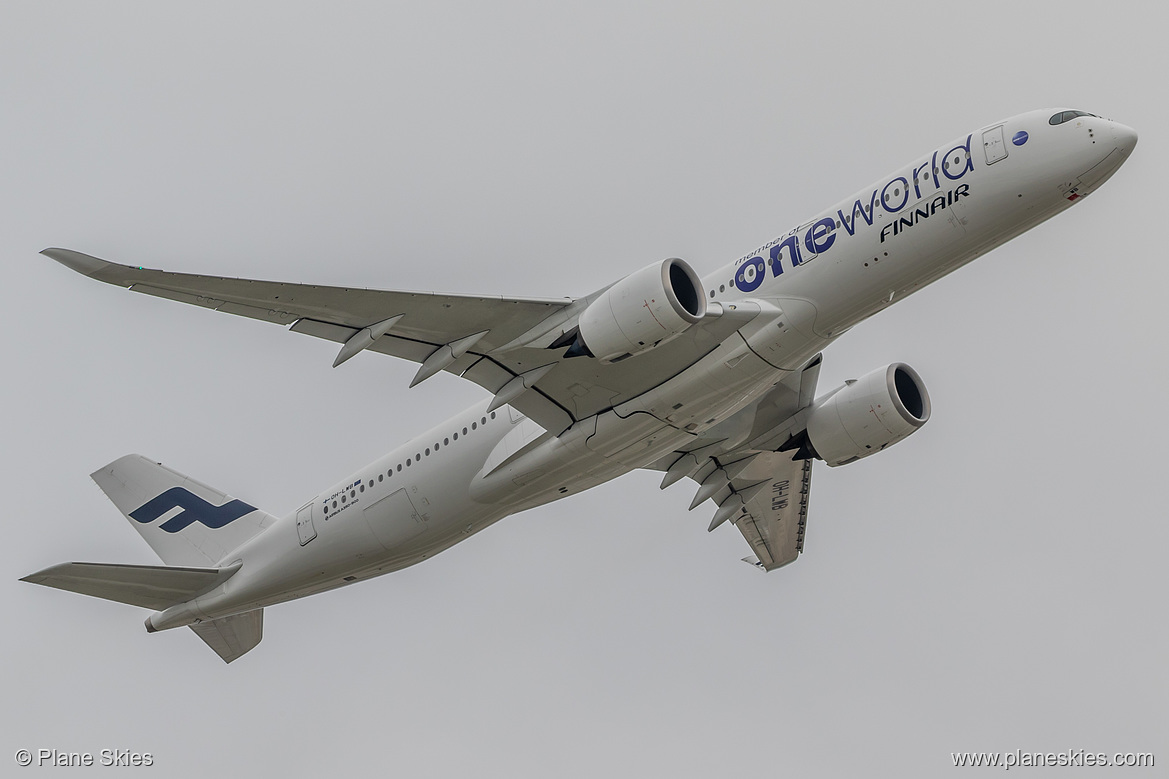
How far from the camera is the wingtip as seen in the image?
16.7m

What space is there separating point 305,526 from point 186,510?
550 cm

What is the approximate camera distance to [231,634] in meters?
30.4

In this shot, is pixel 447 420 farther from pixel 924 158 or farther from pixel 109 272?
pixel 924 158

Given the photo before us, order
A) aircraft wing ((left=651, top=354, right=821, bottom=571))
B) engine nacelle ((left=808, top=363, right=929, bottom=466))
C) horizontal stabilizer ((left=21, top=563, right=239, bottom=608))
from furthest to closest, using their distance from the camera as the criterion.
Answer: aircraft wing ((left=651, top=354, right=821, bottom=571)) → engine nacelle ((left=808, top=363, right=929, bottom=466)) → horizontal stabilizer ((left=21, top=563, right=239, bottom=608))

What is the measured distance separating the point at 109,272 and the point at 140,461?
14.6 metres

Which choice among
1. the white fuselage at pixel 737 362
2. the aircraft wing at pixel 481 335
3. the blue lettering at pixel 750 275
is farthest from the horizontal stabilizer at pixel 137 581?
the blue lettering at pixel 750 275

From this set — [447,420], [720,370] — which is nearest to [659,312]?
[720,370]

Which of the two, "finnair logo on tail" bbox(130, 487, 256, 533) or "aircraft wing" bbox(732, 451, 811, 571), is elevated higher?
"finnair logo on tail" bbox(130, 487, 256, 533)

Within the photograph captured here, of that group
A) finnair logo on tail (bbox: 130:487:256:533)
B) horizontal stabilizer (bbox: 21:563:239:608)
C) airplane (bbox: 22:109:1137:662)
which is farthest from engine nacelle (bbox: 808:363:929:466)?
finnair logo on tail (bbox: 130:487:256:533)

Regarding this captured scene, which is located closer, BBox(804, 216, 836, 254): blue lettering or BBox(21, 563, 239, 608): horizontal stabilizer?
BBox(804, 216, 836, 254): blue lettering

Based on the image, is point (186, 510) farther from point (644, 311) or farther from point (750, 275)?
point (750, 275)

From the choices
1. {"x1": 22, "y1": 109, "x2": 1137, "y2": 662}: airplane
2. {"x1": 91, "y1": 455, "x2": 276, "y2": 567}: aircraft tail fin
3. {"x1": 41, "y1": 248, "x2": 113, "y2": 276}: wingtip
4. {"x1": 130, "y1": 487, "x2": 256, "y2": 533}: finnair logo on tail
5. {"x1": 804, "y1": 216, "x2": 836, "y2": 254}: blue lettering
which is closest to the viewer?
{"x1": 41, "y1": 248, "x2": 113, "y2": 276}: wingtip

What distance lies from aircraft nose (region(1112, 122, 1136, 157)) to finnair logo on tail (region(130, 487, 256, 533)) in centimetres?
2148

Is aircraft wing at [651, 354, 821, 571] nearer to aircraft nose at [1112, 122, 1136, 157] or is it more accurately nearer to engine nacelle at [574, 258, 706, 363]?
engine nacelle at [574, 258, 706, 363]
